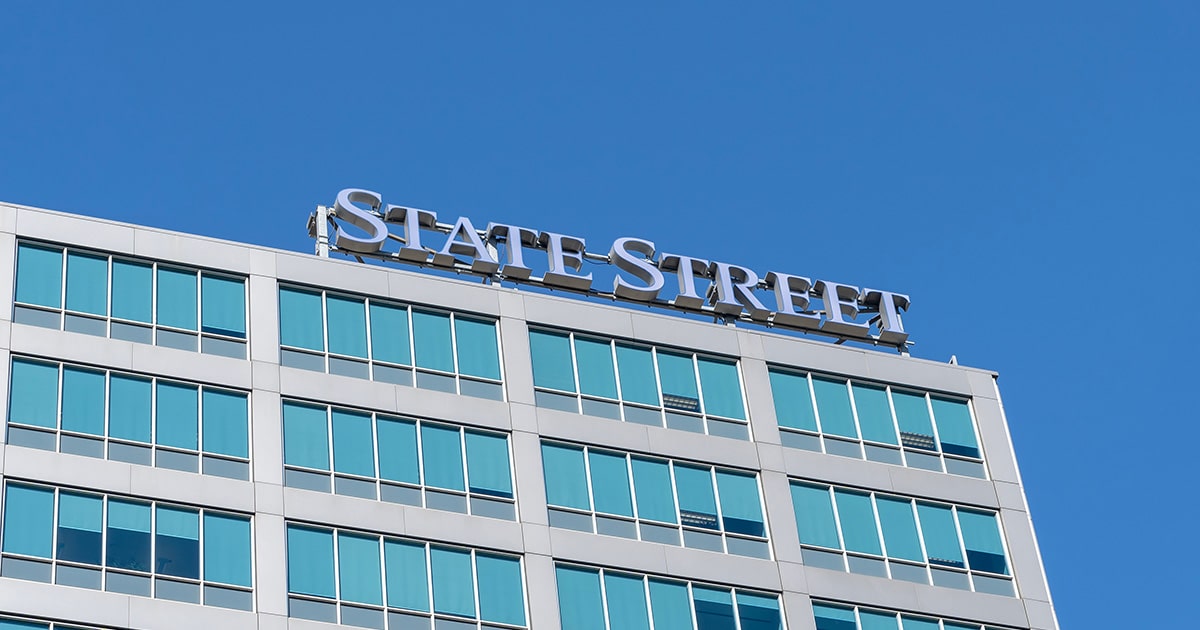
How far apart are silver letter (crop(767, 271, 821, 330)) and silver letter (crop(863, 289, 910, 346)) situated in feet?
6.66

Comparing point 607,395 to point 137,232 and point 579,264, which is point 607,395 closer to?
point 579,264

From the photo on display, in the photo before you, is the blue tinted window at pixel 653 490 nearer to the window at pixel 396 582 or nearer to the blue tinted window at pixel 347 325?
the window at pixel 396 582

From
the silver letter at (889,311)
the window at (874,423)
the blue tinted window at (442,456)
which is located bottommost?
the blue tinted window at (442,456)

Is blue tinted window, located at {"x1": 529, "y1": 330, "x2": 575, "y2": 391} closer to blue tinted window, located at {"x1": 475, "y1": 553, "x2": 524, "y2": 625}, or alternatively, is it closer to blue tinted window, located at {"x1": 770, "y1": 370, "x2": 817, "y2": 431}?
blue tinted window, located at {"x1": 770, "y1": 370, "x2": 817, "y2": 431}

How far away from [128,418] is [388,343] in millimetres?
7970

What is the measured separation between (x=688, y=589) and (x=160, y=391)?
14.7 metres

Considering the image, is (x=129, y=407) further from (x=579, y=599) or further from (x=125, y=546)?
(x=579, y=599)

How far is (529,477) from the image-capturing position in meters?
62.2

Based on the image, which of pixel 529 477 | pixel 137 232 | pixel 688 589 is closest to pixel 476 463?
pixel 529 477

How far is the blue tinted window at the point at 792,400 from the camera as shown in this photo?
67125 millimetres

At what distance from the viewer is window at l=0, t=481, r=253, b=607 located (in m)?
55.5

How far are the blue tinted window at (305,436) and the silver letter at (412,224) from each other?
7697 millimetres

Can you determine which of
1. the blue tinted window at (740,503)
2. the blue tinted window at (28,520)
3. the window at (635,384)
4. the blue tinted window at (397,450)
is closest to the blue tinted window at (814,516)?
the blue tinted window at (740,503)

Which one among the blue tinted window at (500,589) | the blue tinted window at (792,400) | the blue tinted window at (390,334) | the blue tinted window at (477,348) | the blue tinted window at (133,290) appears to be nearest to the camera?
the blue tinted window at (500,589)
